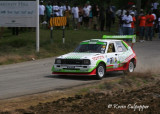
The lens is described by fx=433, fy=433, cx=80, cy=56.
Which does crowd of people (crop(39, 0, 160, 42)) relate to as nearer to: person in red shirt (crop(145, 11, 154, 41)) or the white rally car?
person in red shirt (crop(145, 11, 154, 41))

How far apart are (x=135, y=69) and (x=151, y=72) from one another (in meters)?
1.03

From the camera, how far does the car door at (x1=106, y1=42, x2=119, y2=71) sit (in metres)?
15.7

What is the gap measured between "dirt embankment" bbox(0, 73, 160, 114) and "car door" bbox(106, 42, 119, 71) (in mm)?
883

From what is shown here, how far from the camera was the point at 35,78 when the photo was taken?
15.7m

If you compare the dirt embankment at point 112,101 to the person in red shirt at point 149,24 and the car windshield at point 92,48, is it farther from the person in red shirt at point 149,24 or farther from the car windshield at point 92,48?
the person in red shirt at point 149,24

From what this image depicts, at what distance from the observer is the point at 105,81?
1494 cm

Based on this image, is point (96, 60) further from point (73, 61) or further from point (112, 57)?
point (112, 57)

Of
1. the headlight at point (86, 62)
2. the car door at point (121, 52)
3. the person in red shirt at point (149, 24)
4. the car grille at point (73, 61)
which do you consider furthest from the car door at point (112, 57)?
the person in red shirt at point (149, 24)

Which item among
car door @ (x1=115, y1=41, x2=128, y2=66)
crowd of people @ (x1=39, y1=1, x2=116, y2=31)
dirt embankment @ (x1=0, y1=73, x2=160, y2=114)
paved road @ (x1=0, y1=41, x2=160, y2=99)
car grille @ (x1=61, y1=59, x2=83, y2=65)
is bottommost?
paved road @ (x1=0, y1=41, x2=160, y2=99)

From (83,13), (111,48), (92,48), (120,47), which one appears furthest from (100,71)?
(83,13)

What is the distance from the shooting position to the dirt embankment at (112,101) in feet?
33.5

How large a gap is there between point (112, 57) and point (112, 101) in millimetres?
4635

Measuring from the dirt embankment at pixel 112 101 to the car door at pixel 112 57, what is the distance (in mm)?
883

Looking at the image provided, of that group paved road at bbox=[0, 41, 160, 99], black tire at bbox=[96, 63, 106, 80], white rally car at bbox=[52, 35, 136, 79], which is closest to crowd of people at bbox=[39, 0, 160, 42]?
paved road at bbox=[0, 41, 160, 99]
